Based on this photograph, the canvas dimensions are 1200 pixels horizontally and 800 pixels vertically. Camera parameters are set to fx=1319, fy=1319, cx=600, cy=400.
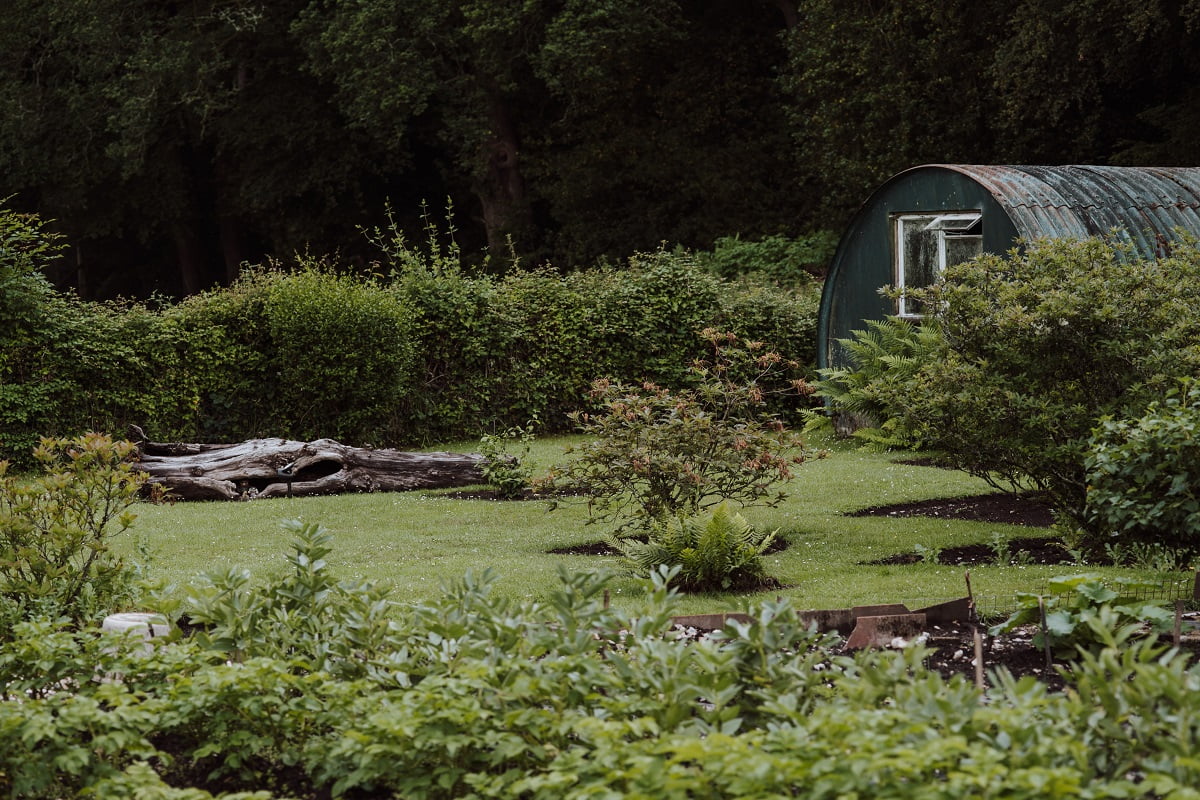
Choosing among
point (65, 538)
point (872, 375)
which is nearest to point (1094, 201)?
point (872, 375)

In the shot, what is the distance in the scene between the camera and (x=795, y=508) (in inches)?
452

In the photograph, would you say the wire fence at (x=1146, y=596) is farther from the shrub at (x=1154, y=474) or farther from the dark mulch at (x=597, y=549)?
the dark mulch at (x=597, y=549)

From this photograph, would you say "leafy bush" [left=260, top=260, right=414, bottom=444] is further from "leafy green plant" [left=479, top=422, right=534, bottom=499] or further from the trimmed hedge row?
"leafy green plant" [left=479, top=422, right=534, bottom=499]

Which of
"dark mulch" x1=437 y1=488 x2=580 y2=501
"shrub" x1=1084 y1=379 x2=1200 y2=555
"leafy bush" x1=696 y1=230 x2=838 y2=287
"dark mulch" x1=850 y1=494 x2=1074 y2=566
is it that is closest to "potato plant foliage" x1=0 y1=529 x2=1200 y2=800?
"shrub" x1=1084 y1=379 x2=1200 y2=555

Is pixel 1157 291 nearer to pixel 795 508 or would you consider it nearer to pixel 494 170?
pixel 795 508

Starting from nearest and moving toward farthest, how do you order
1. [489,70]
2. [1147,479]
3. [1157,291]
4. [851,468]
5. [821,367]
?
[1147,479] < [1157,291] < [851,468] < [821,367] < [489,70]

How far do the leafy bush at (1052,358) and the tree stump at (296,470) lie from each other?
20.3 feet

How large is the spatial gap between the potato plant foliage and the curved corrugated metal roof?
10.6 metres

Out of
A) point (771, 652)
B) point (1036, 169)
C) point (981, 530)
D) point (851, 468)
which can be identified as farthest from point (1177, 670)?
point (1036, 169)

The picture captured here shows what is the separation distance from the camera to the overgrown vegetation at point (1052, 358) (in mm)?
8320

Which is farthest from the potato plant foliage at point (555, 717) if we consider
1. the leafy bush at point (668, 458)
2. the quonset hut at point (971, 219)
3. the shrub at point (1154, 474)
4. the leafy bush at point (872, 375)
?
the leafy bush at point (872, 375)

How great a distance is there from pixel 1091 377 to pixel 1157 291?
0.69 m

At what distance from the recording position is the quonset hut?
14211mm

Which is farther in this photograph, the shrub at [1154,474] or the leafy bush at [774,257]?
the leafy bush at [774,257]
